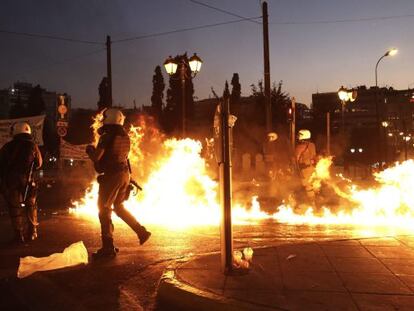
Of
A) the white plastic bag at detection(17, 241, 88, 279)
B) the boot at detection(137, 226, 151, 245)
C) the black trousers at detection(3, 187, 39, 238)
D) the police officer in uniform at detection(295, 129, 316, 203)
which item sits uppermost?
the police officer in uniform at detection(295, 129, 316, 203)

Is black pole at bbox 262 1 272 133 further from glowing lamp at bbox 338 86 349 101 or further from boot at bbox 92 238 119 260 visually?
boot at bbox 92 238 119 260

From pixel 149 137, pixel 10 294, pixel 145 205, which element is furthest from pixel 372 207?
pixel 149 137

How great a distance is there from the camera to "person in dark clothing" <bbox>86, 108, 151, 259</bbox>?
22.8 ft

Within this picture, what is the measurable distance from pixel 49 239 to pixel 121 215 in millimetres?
2316

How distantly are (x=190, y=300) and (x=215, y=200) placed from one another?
8.79 m

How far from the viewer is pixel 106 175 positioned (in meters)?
6.98

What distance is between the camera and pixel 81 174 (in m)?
24.0

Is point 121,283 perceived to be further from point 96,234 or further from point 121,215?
point 96,234

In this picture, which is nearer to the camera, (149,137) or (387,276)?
(387,276)

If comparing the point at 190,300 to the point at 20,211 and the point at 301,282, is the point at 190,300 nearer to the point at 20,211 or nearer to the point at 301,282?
the point at 301,282

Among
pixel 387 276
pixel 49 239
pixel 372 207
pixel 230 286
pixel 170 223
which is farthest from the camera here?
pixel 372 207

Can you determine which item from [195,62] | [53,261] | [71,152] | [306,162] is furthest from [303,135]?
[71,152]

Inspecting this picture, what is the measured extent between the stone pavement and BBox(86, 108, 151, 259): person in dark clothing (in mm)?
1248

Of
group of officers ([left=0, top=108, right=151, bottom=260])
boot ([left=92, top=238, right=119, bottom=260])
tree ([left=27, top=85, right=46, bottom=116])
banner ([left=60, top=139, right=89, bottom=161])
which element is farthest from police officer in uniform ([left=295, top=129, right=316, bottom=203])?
tree ([left=27, top=85, right=46, bottom=116])
